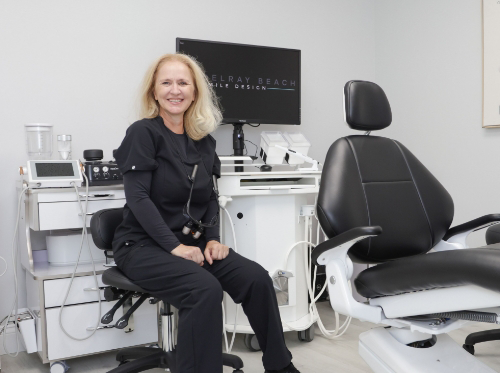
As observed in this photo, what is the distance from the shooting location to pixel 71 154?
2.40m

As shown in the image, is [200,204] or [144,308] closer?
[200,204]

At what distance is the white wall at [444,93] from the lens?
2.68 metres

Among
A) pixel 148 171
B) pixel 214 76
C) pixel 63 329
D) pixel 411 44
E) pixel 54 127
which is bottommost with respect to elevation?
pixel 63 329

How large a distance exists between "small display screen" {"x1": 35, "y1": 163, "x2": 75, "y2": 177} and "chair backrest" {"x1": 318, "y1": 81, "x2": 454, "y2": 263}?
1.03 metres

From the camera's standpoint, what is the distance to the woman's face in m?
1.82

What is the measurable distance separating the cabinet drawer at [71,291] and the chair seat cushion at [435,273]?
3.65 ft

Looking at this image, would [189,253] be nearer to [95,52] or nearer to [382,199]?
[382,199]

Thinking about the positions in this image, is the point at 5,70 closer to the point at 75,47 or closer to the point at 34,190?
the point at 75,47

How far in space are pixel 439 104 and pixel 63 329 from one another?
2.27 m

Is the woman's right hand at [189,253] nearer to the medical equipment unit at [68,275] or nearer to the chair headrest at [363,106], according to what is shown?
the medical equipment unit at [68,275]

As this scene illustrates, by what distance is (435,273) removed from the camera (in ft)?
3.99

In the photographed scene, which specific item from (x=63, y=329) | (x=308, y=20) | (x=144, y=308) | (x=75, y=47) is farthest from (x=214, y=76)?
(x=63, y=329)

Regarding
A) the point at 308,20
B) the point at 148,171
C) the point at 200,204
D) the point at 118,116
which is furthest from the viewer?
the point at 308,20

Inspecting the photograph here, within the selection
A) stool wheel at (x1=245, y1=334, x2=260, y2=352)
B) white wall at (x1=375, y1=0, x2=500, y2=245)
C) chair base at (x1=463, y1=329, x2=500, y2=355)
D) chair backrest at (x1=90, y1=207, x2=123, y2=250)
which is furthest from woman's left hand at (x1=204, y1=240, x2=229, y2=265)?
white wall at (x1=375, y1=0, x2=500, y2=245)
